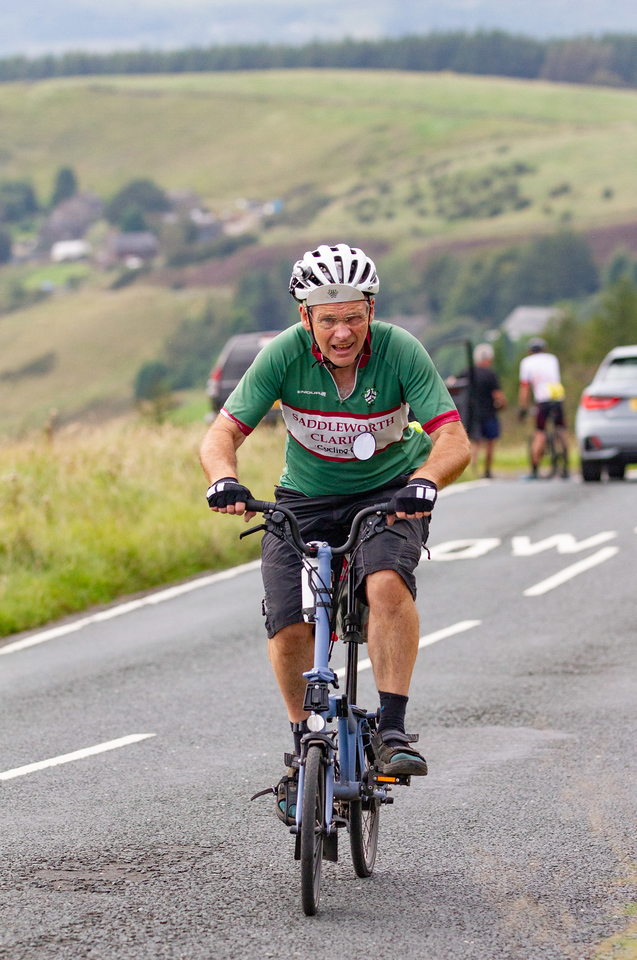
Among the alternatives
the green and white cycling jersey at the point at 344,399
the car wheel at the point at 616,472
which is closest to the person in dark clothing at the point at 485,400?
the car wheel at the point at 616,472

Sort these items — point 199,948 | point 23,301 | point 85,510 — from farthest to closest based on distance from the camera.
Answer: point 23,301 < point 85,510 < point 199,948

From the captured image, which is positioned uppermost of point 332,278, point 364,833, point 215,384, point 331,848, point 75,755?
point 332,278

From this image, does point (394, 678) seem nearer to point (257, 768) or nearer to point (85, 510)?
point (257, 768)

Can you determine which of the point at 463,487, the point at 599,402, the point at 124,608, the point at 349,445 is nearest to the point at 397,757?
the point at 349,445

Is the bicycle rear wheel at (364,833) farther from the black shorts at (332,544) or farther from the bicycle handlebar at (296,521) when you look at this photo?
the bicycle handlebar at (296,521)

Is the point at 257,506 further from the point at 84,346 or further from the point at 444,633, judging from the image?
the point at 84,346

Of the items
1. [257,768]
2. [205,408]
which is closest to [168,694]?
[257,768]

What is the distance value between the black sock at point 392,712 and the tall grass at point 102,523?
22.8 ft

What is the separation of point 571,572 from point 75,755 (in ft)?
23.2

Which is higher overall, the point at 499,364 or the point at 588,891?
the point at 588,891

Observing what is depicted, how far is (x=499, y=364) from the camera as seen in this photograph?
111 metres

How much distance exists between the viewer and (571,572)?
12812mm

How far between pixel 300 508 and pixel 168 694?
3.72m

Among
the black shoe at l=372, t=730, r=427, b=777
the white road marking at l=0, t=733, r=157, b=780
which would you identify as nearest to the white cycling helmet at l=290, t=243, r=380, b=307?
the black shoe at l=372, t=730, r=427, b=777
